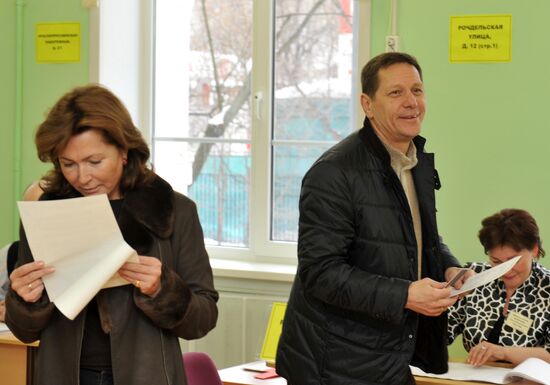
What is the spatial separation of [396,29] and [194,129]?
1437 mm

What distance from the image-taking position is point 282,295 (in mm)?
4641

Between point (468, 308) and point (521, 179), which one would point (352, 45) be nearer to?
point (521, 179)

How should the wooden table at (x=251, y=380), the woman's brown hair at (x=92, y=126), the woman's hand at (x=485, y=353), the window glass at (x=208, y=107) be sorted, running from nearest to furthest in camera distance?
the woman's brown hair at (x=92, y=126), the wooden table at (x=251, y=380), the woman's hand at (x=485, y=353), the window glass at (x=208, y=107)

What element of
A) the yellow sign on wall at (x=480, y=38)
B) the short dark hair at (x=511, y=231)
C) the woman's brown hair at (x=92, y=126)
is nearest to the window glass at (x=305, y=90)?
the yellow sign on wall at (x=480, y=38)

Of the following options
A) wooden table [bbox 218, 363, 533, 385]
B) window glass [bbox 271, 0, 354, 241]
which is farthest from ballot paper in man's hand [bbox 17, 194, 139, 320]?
window glass [bbox 271, 0, 354, 241]

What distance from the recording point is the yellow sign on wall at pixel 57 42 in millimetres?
5059

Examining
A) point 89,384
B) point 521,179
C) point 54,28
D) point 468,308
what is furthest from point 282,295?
point 89,384

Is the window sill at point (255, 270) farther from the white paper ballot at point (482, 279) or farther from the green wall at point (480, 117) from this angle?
the white paper ballot at point (482, 279)

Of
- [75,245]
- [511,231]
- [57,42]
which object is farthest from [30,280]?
[57,42]

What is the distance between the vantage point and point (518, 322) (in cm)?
383

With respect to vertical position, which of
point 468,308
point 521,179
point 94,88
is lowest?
point 468,308

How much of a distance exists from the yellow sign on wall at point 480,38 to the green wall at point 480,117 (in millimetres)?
26

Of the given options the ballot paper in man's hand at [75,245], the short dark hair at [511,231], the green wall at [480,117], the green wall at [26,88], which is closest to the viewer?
the ballot paper in man's hand at [75,245]

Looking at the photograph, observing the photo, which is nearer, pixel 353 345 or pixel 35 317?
pixel 35 317
